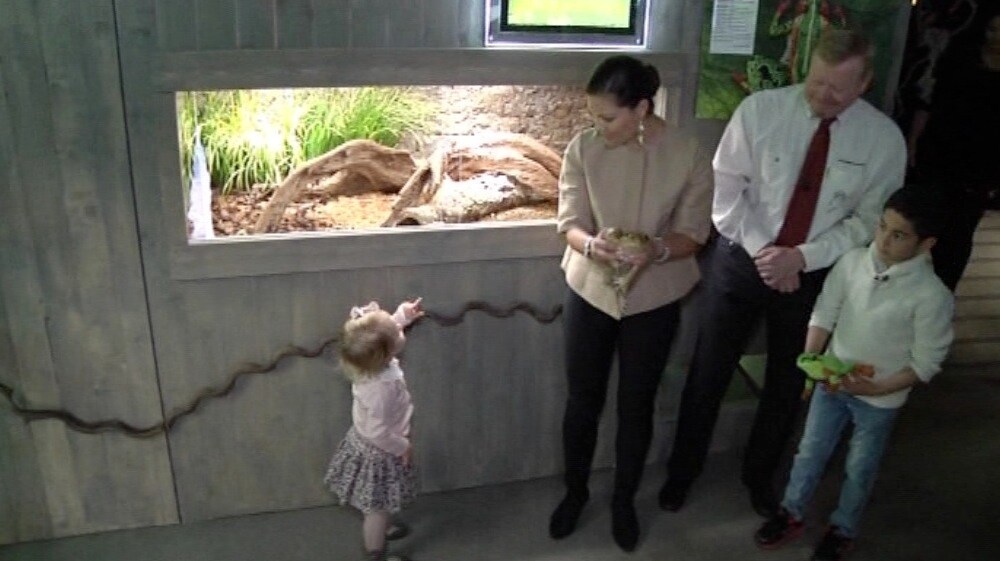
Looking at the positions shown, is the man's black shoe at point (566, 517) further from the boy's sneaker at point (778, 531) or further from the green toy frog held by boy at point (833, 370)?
the green toy frog held by boy at point (833, 370)

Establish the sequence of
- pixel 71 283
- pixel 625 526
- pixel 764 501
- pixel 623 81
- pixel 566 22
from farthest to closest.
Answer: pixel 764 501, pixel 625 526, pixel 566 22, pixel 71 283, pixel 623 81

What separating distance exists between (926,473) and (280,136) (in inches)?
112

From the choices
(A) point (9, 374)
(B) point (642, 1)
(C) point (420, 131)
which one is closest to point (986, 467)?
(B) point (642, 1)

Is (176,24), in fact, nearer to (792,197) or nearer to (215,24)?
(215,24)

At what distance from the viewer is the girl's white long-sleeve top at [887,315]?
2.37 metres

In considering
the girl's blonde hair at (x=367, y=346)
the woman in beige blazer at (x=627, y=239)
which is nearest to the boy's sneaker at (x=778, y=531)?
the woman in beige blazer at (x=627, y=239)

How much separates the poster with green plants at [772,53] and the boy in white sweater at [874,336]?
716mm

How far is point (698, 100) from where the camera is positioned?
287cm

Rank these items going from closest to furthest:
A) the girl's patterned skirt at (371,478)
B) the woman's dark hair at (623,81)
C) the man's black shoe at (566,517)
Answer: the woman's dark hair at (623,81)
the girl's patterned skirt at (371,478)
the man's black shoe at (566,517)

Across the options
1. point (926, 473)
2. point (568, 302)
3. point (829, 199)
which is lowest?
point (926, 473)

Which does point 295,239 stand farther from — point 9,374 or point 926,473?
point 926,473

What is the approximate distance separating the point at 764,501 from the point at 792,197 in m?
1.16

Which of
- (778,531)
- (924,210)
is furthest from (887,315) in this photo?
(778,531)

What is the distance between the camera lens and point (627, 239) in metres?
2.43
